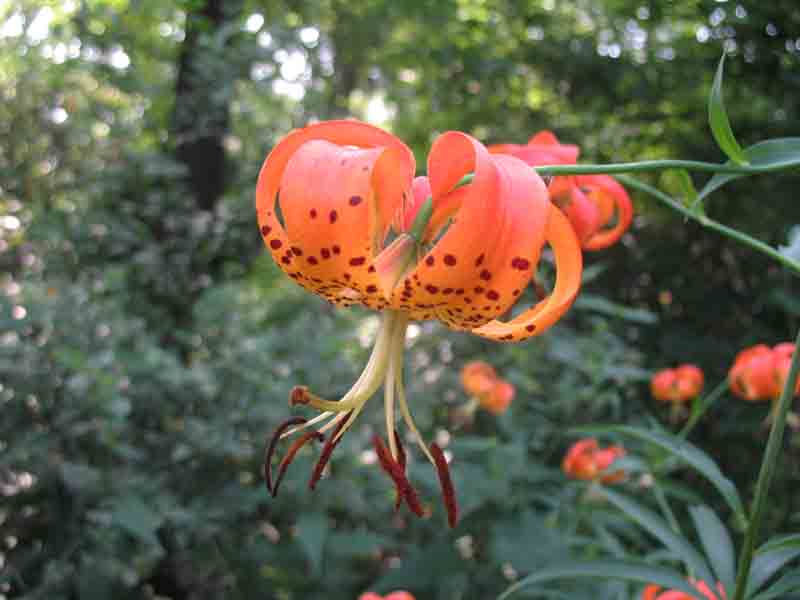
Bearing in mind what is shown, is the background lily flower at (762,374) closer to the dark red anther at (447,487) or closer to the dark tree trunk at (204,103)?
the dark red anther at (447,487)

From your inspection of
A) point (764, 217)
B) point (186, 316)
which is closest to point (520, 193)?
point (186, 316)

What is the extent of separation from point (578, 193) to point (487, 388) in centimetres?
111

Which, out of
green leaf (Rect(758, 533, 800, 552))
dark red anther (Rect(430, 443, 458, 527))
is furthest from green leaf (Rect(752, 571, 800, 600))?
dark red anther (Rect(430, 443, 458, 527))

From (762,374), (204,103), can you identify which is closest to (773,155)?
(762,374)

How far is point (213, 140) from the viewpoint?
253cm

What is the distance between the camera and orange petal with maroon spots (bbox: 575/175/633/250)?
34.1 inches

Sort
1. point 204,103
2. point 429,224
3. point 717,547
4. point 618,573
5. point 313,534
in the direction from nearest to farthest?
point 429,224
point 618,573
point 717,547
point 313,534
point 204,103

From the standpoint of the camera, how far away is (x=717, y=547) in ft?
2.89

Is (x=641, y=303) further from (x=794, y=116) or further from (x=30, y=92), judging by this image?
(x=30, y=92)

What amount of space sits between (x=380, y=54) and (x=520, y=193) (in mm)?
2673

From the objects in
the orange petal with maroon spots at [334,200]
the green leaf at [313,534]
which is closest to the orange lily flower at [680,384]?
the green leaf at [313,534]

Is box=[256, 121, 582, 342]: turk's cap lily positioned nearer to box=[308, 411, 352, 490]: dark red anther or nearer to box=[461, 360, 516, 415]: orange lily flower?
box=[308, 411, 352, 490]: dark red anther

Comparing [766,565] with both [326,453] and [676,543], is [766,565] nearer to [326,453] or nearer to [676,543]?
[676,543]

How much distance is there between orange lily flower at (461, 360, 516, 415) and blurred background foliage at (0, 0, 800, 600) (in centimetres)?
4
